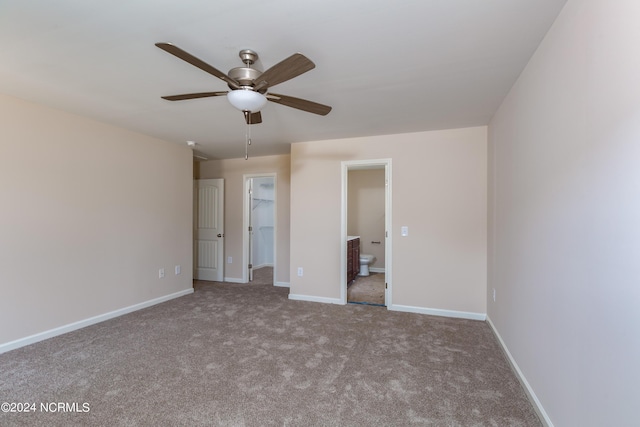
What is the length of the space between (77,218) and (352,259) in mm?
4015

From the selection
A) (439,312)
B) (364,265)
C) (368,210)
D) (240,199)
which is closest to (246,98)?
(439,312)

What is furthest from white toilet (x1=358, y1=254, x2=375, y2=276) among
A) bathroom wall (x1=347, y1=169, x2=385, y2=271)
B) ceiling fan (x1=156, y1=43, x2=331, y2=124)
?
ceiling fan (x1=156, y1=43, x2=331, y2=124)

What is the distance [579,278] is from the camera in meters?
1.39

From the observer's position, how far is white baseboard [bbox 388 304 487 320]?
11.6 ft

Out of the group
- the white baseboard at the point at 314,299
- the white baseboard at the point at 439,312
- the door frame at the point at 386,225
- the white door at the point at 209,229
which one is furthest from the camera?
the white door at the point at 209,229

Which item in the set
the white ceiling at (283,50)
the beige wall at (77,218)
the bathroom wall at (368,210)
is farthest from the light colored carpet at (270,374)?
the bathroom wall at (368,210)

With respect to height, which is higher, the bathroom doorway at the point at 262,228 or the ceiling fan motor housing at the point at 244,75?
the ceiling fan motor housing at the point at 244,75

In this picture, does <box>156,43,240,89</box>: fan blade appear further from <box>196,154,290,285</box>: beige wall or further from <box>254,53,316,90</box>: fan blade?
<box>196,154,290,285</box>: beige wall

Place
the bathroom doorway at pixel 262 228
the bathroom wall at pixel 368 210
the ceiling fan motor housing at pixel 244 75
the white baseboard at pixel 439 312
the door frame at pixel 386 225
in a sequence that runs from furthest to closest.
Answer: the bathroom wall at pixel 368 210, the bathroom doorway at pixel 262 228, the door frame at pixel 386 225, the white baseboard at pixel 439 312, the ceiling fan motor housing at pixel 244 75

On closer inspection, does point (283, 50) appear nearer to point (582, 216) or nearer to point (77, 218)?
point (582, 216)

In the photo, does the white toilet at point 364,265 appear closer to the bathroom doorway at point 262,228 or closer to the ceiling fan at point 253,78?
the bathroom doorway at point 262,228

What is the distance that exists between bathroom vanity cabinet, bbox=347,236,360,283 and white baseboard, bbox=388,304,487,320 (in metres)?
1.40

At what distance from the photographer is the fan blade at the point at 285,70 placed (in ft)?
5.03

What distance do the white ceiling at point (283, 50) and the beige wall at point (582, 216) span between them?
0.34 m
